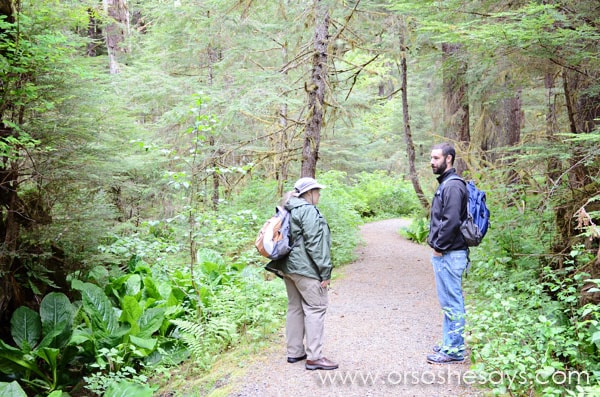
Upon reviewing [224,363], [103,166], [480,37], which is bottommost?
→ [224,363]

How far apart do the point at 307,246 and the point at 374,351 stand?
1587mm

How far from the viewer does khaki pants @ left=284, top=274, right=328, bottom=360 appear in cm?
428

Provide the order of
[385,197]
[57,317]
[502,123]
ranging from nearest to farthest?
[57,317]
[502,123]
[385,197]

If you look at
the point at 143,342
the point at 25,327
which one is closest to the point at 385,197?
the point at 143,342

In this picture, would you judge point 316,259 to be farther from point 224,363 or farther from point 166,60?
point 166,60

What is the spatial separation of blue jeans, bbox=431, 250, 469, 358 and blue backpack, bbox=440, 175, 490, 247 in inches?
7.0

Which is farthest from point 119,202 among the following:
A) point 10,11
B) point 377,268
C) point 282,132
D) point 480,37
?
point 480,37

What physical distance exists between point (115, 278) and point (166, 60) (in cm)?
845

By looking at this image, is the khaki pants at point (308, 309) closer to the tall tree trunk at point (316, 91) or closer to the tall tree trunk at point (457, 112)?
the tall tree trunk at point (316, 91)

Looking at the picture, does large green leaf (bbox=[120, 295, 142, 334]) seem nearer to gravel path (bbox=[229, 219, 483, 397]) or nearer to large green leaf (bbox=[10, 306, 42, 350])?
large green leaf (bbox=[10, 306, 42, 350])

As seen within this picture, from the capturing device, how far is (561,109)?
6.73m

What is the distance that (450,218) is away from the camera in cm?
416

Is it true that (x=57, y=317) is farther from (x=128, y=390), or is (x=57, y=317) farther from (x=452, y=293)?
(x=452, y=293)

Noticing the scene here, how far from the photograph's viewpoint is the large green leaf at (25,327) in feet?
17.8
